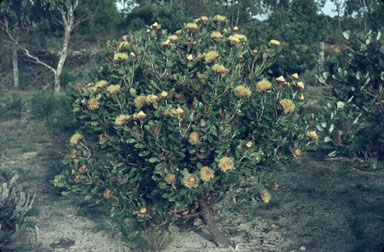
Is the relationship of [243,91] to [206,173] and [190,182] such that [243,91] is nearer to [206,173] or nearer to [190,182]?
[206,173]

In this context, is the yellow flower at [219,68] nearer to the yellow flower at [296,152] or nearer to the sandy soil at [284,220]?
the yellow flower at [296,152]

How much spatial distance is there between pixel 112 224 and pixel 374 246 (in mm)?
2731

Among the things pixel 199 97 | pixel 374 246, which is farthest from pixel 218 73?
pixel 374 246

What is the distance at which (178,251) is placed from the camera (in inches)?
179

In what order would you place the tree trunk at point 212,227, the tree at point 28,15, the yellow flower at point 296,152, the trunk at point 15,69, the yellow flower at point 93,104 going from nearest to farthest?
1. the yellow flower at point 93,104
2. the yellow flower at point 296,152
3. the tree trunk at point 212,227
4. the tree at point 28,15
5. the trunk at point 15,69

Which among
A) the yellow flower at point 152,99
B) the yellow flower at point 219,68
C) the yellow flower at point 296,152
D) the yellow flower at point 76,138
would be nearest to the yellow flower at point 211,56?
the yellow flower at point 219,68

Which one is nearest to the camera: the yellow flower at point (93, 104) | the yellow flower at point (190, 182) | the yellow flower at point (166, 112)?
the yellow flower at point (166, 112)

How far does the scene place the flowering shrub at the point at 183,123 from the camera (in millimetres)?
3688

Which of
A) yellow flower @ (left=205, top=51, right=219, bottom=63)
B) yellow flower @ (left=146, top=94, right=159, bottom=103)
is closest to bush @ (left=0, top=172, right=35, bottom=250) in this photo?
yellow flower @ (left=146, top=94, right=159, bottom=103)

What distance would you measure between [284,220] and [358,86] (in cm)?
200

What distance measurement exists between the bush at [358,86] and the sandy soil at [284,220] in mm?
569

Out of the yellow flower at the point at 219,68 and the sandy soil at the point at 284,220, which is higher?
the yellow flower at the point at 219,68

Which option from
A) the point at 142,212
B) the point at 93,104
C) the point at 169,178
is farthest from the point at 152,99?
the point at 142,212

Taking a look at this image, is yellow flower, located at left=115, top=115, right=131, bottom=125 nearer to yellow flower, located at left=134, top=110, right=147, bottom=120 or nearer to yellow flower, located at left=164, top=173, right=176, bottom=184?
yellow flower, located at left=134, top=110, right=147, bottom=120
